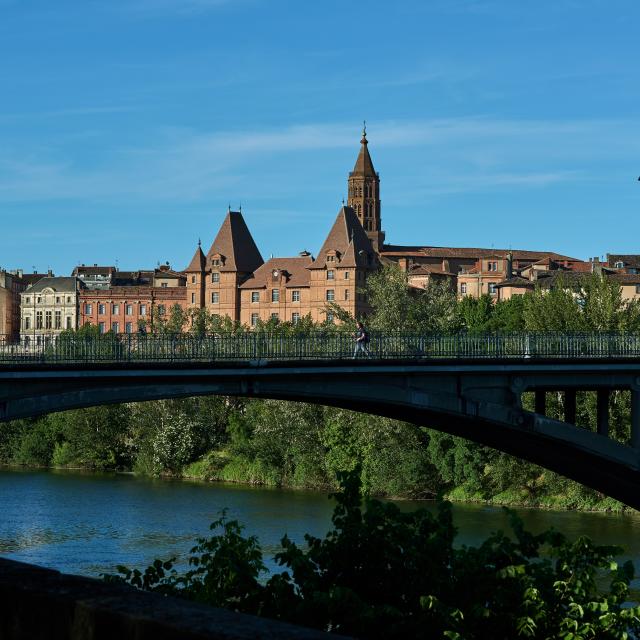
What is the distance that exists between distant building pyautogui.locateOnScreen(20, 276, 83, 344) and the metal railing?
395 ft

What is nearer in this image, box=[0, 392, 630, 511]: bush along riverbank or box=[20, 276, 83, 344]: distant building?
box=[0, 392, 630, 511]: bush along riverbank

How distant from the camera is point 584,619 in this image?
51.2 ft

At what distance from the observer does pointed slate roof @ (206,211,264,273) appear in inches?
5271

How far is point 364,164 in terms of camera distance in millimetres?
180125

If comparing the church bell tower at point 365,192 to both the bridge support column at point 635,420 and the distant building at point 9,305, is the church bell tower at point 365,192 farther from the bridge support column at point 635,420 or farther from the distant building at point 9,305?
the bridge support column at point 635,420

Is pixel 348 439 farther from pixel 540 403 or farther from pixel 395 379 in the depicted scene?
pixel 395 379

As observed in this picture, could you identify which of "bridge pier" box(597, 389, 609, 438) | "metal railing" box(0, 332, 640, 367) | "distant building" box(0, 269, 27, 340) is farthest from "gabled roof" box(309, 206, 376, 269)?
"bridge pier" box(597, 389, 609, 438)

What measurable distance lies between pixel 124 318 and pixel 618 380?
4816 inches

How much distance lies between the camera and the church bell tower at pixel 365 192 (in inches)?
7023

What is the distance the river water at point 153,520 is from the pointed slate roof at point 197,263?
227 ft

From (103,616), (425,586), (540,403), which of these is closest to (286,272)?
(540,403)

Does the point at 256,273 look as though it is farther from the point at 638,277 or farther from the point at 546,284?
the point at 638,277

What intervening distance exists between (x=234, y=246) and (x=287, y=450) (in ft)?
224

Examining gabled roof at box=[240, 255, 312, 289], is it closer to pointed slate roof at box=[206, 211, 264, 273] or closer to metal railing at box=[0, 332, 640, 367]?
pointed slate roof at box=[206, 211, 264, 273]
